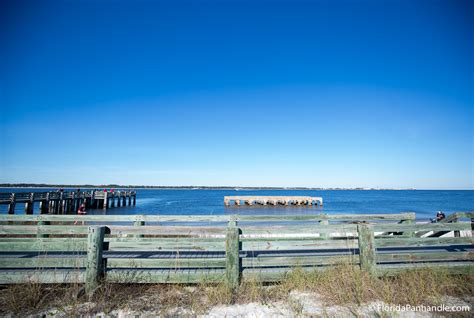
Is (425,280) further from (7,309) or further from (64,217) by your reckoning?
(64,217)

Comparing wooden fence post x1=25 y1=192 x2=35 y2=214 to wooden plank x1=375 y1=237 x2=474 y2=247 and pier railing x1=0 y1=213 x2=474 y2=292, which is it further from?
wooden plank x1=375 y1=237 x2=474 y2=247

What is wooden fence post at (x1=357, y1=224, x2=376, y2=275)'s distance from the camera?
4.56m

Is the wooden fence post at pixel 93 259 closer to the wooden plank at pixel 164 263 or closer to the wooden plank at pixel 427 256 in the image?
the wooden plank at pixel 164 263

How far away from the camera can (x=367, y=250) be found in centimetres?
457

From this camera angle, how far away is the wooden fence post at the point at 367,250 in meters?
4.56

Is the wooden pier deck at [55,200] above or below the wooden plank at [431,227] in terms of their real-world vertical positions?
below

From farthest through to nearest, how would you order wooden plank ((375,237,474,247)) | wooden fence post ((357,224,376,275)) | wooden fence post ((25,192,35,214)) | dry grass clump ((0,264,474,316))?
1. wooden fence post ((25,192,35,214))
2. wooden plank ((375,237,474,247))
3. wooden fence post ((357,224,376,275))
4. dry grass clump ((0,264,474,316))

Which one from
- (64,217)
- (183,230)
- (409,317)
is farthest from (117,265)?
(409,317)

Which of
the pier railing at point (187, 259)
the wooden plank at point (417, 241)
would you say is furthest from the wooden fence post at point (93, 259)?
the wooden plank at point (417, 241)

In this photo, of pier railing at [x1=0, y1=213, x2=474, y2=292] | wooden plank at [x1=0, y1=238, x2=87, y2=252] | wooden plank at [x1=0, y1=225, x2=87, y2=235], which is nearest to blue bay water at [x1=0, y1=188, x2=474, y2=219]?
wooden plank at [x1=0, y1=225, x2=87, y2=235]

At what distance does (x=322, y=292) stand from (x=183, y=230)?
282 centimetres

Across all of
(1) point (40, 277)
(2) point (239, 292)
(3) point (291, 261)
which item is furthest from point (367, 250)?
(1) point (40, 277)

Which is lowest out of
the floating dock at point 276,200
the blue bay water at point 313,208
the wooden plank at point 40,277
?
the blue bay water at point 313,208

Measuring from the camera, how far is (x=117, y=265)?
4.34m
